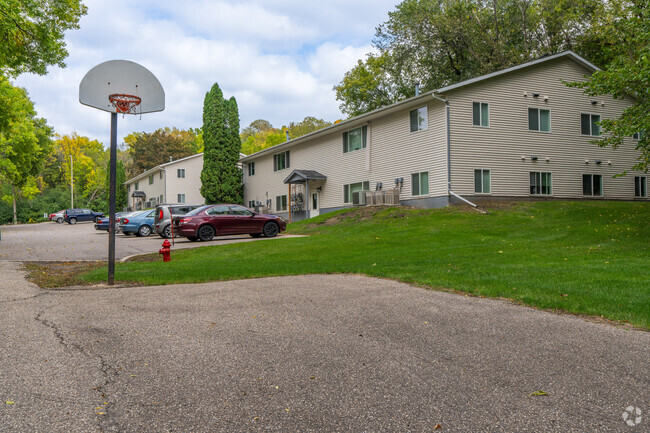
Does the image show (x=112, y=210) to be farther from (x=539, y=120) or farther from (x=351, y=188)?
(x=539, y=120)

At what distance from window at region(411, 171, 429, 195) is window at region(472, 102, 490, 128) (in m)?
3.51

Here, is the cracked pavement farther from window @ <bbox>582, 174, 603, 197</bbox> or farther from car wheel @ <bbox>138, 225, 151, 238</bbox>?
window @ <bbox>582, 174, 603, 197</bbox>

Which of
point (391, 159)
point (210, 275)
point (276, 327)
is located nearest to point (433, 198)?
point (391, 159)

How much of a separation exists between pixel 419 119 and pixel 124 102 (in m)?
18.2

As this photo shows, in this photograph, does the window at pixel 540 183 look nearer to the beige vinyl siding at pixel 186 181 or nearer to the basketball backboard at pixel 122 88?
the basketball backboard at pixel 122 88

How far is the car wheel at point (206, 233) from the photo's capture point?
19.4 m

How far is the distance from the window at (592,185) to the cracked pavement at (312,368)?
22.5 metres

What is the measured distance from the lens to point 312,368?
3805mm

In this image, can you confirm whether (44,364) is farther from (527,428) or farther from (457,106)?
(457,106)

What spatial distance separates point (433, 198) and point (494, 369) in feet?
65.3

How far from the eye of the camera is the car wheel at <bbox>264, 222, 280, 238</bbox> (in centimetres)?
2075

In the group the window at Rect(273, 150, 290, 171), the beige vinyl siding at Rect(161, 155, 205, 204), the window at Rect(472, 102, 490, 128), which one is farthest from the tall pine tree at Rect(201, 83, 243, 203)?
the window at Rect(472, 102, 490, 128)

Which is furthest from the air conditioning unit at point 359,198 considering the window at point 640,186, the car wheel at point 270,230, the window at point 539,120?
the window at point 640,186

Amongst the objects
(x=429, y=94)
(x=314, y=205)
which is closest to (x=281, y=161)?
(x=314, y=205)
